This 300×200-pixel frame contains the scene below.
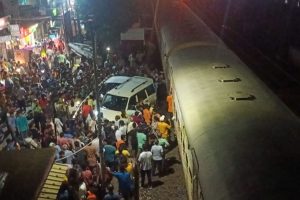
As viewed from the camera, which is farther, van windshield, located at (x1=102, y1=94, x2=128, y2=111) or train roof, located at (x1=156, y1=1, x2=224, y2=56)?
van windshield, located at (x1=102, y1=94, x2=128, y2=111)

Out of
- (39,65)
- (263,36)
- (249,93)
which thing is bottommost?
(39,65)

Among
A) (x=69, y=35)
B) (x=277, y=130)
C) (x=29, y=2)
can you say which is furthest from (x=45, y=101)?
(x=29, y=2)

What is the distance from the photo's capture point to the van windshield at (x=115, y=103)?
1591 cm

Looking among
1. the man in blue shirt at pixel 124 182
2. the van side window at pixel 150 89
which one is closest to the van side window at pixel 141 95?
the van side window at pixel 150 89

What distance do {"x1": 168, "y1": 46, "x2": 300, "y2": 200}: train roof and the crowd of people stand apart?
108 inches

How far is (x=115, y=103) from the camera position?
16062 millimetres

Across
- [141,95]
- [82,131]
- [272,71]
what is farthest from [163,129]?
[272,71]

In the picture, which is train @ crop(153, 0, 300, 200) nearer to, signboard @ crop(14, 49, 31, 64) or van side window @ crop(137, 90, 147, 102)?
van side window @ crop(137, 90, 147, 102)

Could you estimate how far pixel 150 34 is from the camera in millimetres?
29484

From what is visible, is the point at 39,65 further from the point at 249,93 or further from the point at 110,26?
the point at 249,93

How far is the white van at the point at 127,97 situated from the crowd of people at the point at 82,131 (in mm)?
544

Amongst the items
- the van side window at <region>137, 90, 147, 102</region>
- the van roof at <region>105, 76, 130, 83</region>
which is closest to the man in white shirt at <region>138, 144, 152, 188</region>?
the van side window at <region>137, 90, 147, 102</region>

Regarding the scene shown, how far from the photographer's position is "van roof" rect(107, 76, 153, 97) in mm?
16203

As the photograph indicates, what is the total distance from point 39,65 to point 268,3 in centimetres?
1217
